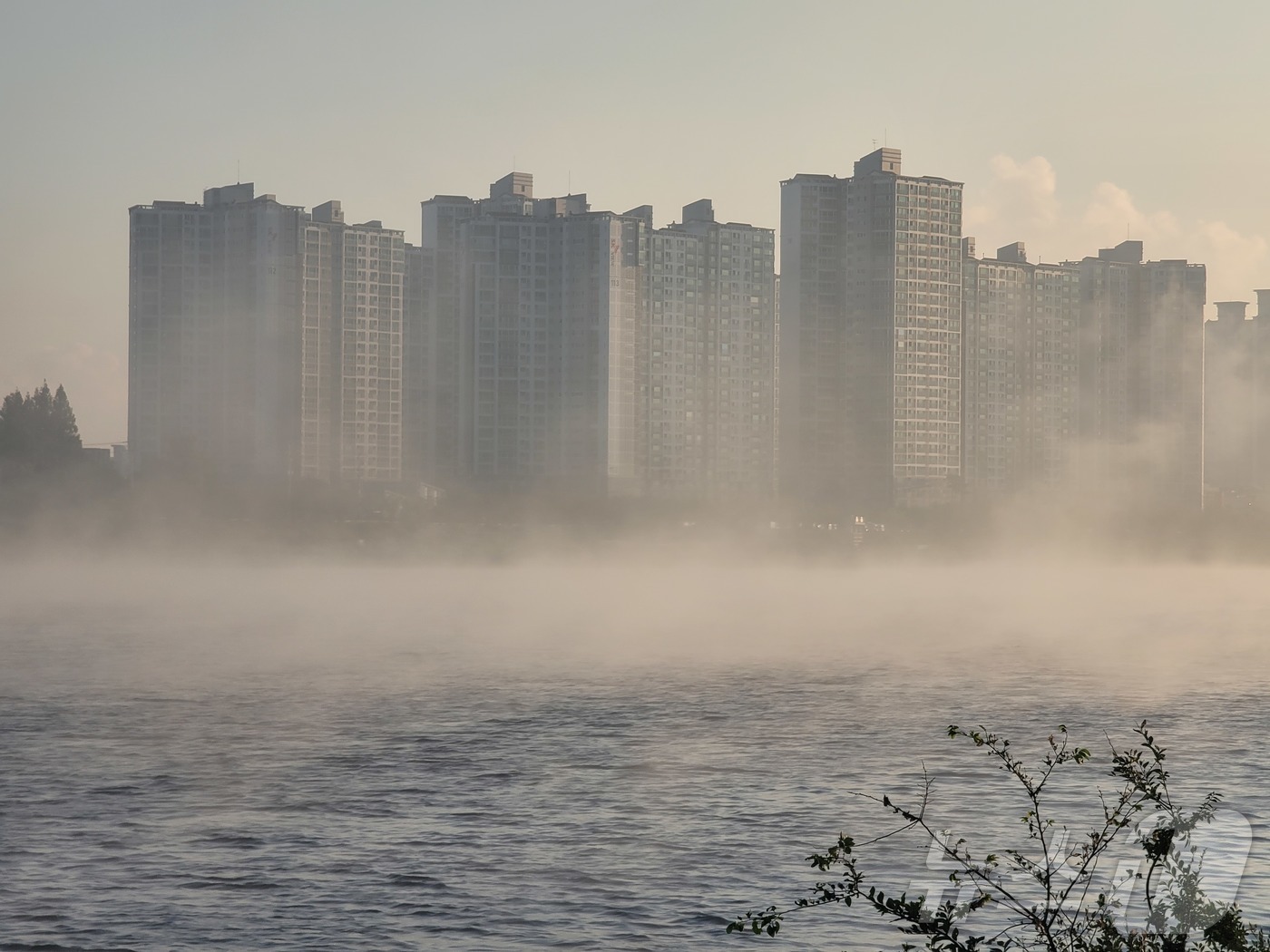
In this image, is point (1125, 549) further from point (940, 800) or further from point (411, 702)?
point (940, 800)

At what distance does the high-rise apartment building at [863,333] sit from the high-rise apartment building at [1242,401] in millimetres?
53686

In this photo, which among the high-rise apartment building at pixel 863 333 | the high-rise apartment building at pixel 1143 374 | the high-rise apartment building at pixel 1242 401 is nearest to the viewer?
the high-rise apartment building at pixel 863 333

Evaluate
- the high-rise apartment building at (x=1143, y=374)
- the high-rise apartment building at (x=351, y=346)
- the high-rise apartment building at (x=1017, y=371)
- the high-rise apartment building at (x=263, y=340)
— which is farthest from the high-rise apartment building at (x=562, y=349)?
the high-rise apartment building at (x=1143, y=374)

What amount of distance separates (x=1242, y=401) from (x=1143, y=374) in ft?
91.4

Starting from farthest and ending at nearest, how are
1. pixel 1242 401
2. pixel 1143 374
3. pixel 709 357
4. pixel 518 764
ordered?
pixel 1242 401
pixel 1143 374
pixel 709 357
pixel 518 764

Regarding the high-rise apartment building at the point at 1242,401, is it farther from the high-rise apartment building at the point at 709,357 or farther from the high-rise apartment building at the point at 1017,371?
the high-rise apartment building at the point at 709,357

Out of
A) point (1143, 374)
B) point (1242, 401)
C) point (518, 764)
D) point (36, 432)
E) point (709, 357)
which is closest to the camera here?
point (518, 764)

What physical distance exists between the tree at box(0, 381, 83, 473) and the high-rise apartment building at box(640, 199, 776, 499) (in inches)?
2039

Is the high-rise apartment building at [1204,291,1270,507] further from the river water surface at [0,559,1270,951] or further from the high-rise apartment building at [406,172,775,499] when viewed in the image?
the river water surface at [0,559,1270,951]

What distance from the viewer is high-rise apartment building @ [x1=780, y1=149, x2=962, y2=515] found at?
14688 cm

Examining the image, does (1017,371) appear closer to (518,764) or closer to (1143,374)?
(1143,374)

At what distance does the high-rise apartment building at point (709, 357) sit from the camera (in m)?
150

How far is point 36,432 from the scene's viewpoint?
13050 cm

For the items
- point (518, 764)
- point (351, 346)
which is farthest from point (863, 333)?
point (518, 764)
